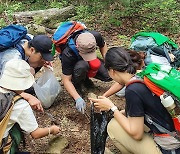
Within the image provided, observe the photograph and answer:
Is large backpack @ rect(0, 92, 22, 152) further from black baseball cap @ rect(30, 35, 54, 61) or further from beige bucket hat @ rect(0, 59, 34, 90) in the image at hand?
black baseball cap @ rect(30, 35, 54, 61)

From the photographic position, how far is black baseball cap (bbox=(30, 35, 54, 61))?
150 inches

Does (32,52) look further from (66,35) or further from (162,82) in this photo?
(162,82)

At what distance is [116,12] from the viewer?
705 centimetres

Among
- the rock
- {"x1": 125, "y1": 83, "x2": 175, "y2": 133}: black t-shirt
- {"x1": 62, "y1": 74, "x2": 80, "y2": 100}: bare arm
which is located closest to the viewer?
{"x1": 125, "y1": 83, "x2": 175, "y2": 133}: black t-shirt

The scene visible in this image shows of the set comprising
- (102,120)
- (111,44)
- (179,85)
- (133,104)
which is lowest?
(111,44)

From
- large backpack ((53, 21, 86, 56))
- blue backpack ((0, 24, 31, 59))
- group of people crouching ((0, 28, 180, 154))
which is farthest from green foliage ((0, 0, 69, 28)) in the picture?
group of people crouching ((0, 28, 180, 154))

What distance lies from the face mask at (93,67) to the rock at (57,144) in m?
1.01

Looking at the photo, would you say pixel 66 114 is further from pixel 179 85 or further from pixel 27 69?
pixel 179 85

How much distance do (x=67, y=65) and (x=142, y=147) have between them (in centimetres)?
151

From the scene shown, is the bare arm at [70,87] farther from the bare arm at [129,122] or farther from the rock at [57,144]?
the bare arm at [129,122]

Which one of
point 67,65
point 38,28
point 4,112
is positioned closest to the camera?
point 4,112

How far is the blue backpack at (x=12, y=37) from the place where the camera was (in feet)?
12.3

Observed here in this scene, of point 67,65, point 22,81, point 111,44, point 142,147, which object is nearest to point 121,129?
point 142,147

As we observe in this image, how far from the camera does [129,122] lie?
119 inches
